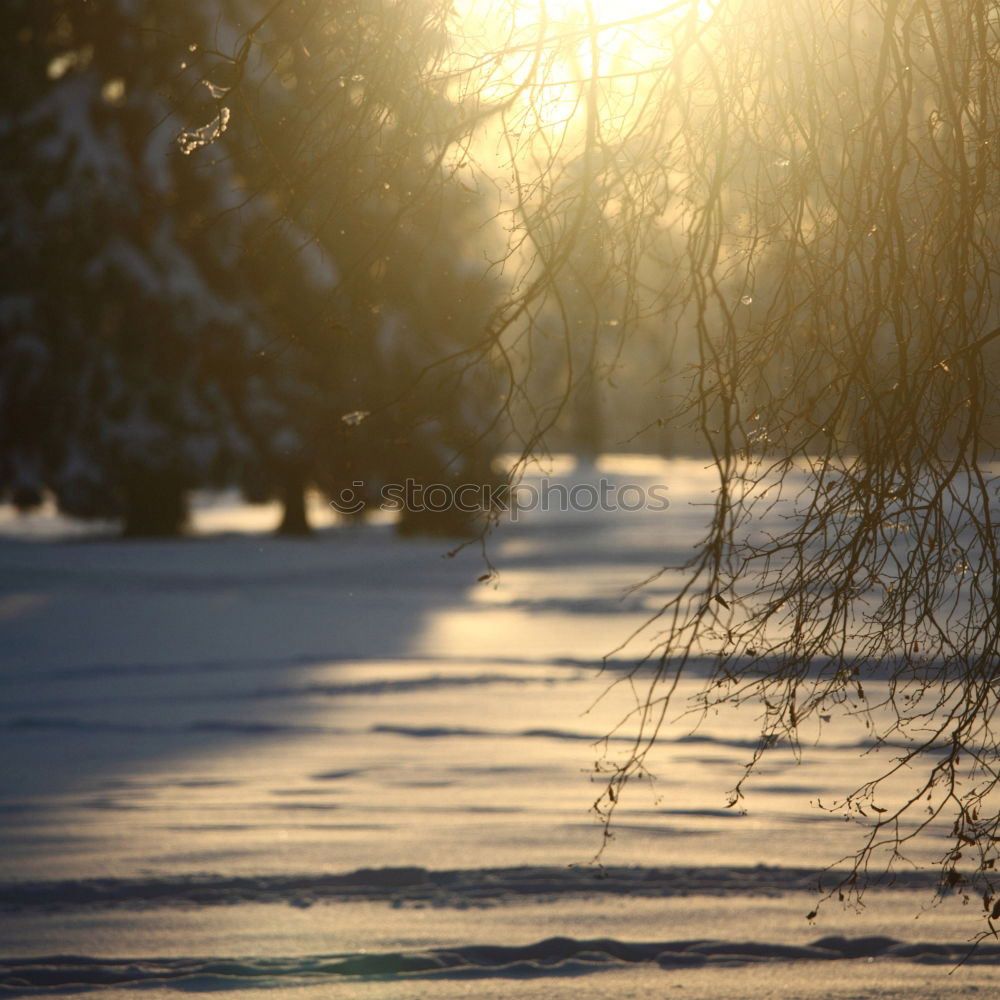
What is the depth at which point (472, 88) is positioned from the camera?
4441 mm

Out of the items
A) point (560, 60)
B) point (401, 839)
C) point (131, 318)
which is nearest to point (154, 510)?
point (131, 318)

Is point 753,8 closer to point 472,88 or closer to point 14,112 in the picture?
point 472,88

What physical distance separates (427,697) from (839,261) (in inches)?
301

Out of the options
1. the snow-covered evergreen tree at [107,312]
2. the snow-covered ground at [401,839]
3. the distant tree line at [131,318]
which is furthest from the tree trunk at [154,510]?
the snow-covered ground at [401,839]

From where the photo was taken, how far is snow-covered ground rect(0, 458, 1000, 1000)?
559 centimetres

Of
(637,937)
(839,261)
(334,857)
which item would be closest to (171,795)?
(334,857)

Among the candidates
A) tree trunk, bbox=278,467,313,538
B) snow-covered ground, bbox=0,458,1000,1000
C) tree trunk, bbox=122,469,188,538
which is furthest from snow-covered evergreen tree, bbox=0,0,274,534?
snow-covered ground, bbox=0,458,1000,1000

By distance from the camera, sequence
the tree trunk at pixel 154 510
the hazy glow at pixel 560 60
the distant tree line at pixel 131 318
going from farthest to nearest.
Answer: the tree trunk at pixel 154 510, the distant tree line at pixel 131 318, the hazy glow at pixel 560 60

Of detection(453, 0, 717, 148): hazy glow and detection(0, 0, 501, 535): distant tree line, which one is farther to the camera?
detection(0, 0, 501, 535): distant tree line

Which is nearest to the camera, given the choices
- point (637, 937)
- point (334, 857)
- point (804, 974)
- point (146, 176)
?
point (804, 974)

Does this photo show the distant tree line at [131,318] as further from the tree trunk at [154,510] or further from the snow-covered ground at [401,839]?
the snow-covered ground at [401,839]

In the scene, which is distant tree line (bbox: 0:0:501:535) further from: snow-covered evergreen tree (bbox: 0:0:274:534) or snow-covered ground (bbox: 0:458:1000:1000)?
snow-covered ground (bbox: 0:458:1000:1000)

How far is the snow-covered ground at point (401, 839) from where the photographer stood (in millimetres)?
5594

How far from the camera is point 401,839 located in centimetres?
727
